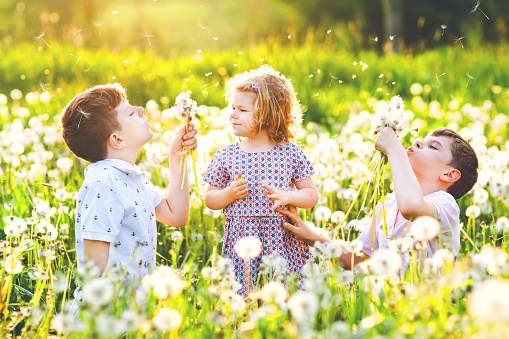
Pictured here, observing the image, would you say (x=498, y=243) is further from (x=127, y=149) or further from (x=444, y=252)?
(x=127, y=149)

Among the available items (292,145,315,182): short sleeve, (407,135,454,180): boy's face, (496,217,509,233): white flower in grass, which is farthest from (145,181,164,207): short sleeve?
(496,217,509,233): white flower in grass

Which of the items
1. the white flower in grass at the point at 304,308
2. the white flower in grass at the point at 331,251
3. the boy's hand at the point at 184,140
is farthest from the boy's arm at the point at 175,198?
the white flower in grass at the point at 304,308

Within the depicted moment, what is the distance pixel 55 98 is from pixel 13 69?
7.43ft

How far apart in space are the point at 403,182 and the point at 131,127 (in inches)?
58.2

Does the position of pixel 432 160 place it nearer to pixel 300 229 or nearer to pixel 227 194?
pixel 300 229

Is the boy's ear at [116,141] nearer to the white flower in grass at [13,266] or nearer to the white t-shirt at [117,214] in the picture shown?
the white t-shirt at [117,214]

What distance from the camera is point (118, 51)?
1052 centimetres

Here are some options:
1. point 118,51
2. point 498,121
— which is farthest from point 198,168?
point 118,51

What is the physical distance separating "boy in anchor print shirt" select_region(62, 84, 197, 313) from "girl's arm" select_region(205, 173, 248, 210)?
1.00 ft

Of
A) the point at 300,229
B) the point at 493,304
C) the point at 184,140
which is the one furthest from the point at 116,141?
the point at 493,304

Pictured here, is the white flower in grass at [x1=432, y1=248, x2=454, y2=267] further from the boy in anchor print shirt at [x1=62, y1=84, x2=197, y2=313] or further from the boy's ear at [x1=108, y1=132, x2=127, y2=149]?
the boy's ear at [x1=108, y1=132, x2=127, y2=149]

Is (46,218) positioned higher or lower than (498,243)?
higher

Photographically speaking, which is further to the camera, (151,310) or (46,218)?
(46,218)

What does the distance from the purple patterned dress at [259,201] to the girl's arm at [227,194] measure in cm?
8
